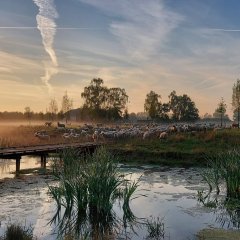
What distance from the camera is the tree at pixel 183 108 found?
420 feet

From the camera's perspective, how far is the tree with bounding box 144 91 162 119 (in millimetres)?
110812

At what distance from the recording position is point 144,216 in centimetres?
1575

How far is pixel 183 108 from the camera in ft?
430

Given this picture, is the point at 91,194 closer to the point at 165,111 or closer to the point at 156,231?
the point at 156,231

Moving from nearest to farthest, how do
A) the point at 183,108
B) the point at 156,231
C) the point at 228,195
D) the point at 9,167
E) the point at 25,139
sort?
the point at 156,231 < the point at 228,195 < the point at 9,167 < the point at 25,139 < the point at 183,108

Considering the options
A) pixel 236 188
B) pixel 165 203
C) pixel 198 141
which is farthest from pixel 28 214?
pixel 198 141

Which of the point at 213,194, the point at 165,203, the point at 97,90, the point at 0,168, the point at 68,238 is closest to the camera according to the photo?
the point at 68,238

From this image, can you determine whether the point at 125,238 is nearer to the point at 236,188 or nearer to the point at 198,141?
the point at 236,188

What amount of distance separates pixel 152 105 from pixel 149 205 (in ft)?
312

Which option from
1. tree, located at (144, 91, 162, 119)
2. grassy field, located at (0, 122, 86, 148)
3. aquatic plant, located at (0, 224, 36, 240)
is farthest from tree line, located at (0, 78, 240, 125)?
aquatic plant, located at (0, 224, 36, 240)

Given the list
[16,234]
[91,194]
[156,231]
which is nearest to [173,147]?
[91,194]

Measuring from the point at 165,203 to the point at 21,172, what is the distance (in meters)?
12.6

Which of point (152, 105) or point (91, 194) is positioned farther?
point (152, 105)

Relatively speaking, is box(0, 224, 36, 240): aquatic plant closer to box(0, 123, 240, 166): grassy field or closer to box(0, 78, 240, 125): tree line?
box(0, 123, 240, 166): grassy field
